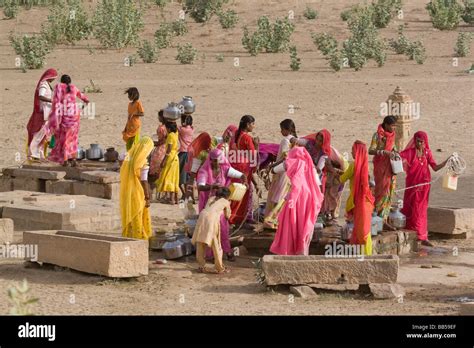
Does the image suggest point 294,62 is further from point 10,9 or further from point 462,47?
point 10,9

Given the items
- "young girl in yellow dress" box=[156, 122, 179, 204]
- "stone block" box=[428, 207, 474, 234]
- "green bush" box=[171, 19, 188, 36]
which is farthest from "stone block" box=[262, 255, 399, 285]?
"green bush" box=[171, 19, 188, 36]

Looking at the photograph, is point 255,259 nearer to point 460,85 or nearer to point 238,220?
point 238,220

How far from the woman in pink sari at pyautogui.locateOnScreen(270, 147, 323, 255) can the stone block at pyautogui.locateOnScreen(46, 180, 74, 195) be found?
16.8 feet

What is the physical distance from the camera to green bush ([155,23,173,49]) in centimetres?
3071

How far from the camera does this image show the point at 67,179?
17984 millimetres

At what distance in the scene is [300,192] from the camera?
1332 cm

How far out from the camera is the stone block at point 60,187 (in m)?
17.7

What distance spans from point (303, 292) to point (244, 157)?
107 inches

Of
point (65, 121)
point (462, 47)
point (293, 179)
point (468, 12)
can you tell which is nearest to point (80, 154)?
point (65, 121)

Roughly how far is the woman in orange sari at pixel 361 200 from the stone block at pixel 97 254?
2.38 m

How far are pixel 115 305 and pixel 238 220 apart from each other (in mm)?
3301

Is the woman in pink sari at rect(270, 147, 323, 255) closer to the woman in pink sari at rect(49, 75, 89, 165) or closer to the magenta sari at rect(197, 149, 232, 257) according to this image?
the magenta sari at rect(197, 149, 232, 257)

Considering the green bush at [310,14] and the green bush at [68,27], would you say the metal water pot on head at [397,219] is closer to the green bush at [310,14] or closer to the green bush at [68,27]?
the green bush at [68,27]
